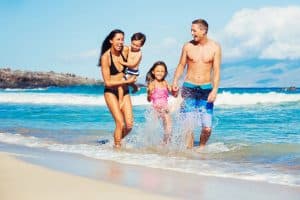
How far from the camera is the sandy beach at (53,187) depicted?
159 inches

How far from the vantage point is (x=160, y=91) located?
26.8ft

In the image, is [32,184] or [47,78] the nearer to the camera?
[32,184]

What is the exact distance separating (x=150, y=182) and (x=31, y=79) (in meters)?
85.0

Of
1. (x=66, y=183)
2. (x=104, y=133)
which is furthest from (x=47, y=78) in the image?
(x=66, y=183)

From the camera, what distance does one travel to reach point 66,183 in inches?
180

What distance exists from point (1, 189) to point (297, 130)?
836 centimetres

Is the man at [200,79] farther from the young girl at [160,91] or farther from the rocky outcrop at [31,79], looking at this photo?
the rocky outcrop at [31,79]

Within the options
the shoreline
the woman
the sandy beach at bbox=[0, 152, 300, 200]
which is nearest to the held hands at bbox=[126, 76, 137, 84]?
the woman

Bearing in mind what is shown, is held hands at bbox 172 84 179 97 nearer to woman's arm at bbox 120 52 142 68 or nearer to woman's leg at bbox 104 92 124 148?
woman's arm at bbox 120 52 142 68

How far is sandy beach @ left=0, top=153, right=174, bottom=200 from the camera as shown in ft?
13.3

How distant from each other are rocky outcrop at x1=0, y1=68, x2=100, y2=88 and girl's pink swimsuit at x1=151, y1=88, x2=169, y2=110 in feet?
254

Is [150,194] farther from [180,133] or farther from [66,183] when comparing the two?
[180,133]

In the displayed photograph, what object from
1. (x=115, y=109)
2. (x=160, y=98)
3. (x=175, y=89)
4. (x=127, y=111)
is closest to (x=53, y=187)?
(x=175, y=89)

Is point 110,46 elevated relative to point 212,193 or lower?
elevated
